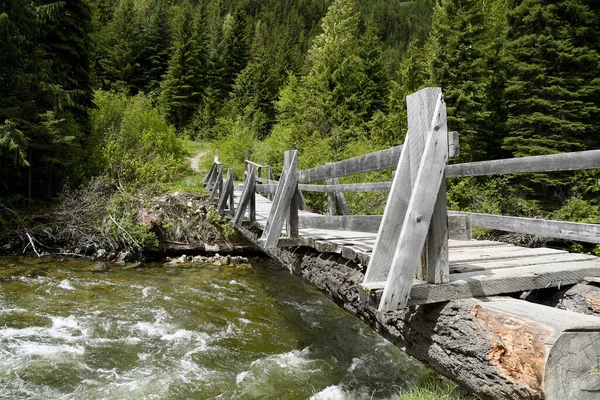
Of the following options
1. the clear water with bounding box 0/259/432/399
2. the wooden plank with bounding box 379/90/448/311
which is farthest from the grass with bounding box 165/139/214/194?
the wooden plank with bounding box 379/90/448/311

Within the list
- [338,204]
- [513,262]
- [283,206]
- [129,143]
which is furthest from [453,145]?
[129,143]

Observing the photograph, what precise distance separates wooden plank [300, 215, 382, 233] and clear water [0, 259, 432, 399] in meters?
2.01

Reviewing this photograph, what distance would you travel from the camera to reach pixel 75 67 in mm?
14750

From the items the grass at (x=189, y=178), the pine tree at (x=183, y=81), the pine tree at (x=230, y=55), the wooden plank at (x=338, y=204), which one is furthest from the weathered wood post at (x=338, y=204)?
the pine tree at (x=230, y=55)

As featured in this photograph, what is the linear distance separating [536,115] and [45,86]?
16.7m

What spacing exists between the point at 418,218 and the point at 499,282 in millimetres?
743

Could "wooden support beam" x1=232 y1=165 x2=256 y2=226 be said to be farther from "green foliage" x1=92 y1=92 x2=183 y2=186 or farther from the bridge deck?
"green foliage" x1=92 y1=92 x2=183 y2=186

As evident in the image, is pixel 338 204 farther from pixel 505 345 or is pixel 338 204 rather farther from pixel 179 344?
pixel 505 345

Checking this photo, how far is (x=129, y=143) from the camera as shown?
54.9 ft

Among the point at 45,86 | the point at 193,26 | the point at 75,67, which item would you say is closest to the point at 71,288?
the point at 45,86

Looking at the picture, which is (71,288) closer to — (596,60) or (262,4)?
(596,60)

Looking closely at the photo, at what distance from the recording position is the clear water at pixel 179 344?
450 centimetres

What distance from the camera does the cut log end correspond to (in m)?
1.65

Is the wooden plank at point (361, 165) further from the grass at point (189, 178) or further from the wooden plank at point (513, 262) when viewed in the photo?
the grass at point (189, 178)
